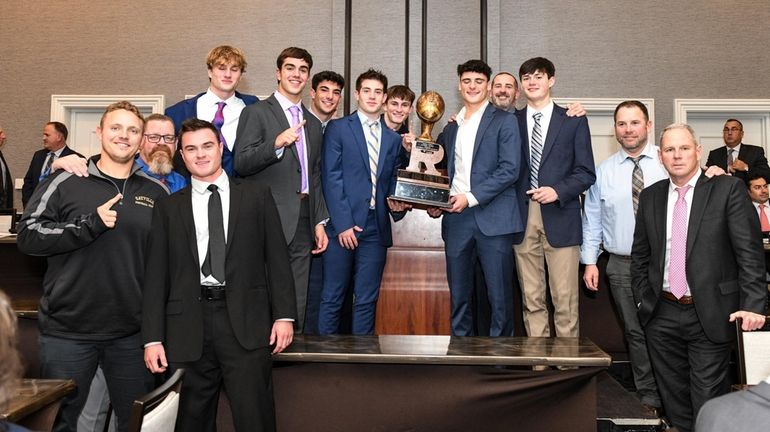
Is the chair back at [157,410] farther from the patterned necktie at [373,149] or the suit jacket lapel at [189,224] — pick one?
the patterned necktie at [373,149]

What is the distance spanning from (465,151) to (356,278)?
3.00ft

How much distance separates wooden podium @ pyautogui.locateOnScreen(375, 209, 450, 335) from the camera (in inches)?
164

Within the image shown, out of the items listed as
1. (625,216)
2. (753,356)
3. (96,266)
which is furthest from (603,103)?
(96,266)

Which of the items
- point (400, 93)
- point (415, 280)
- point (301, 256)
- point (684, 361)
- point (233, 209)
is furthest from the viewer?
point (415, 280)

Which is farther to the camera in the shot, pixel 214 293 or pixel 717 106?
pixel 717 106

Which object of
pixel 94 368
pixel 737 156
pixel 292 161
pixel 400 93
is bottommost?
pixel 94 368

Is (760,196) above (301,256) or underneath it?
above

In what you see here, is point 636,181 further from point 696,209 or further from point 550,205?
point 696,209

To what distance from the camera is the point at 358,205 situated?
355 cm

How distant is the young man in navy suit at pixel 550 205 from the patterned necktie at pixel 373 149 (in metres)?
0.80

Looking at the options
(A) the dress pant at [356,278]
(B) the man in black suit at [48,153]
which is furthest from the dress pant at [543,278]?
(B) the man in black suit at [48,153]

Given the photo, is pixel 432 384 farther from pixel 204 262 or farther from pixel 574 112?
pixel 574 112

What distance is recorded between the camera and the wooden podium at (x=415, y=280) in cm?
416

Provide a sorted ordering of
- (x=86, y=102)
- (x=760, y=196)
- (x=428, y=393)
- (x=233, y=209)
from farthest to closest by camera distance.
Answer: (x=86, y=102)
(x=760, y=196)
(x=428, y=393)
(x=233, y=209)
